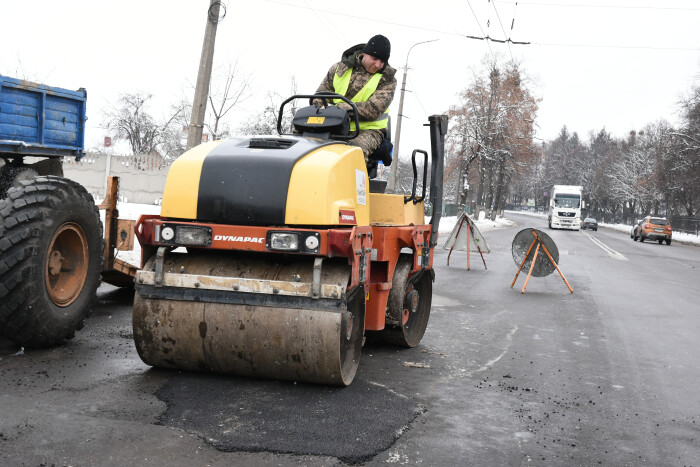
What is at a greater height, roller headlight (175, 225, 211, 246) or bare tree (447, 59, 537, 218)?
bare tree (447, 59, 537, 218)

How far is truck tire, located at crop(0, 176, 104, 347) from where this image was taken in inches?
194

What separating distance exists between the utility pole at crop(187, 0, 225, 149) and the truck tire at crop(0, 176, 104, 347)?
7.09m

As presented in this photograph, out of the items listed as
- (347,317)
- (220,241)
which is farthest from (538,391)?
(220,241)

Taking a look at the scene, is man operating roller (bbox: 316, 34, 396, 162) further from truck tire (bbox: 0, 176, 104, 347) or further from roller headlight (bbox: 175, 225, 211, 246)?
truck tire (bbox: 0, 176, 104, 347)

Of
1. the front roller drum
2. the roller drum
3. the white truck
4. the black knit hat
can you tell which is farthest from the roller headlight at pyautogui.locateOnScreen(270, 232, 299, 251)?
the white truck

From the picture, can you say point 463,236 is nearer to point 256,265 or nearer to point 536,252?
point 536,252

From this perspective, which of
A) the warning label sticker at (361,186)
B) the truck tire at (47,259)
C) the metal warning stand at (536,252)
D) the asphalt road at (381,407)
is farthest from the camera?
the metal warning stand at (536,252)

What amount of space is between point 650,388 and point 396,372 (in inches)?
87.1

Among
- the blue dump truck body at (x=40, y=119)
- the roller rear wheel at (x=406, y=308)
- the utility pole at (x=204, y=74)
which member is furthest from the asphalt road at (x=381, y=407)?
the utility pole at (x=204, y=74)

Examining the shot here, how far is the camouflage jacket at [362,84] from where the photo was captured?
234 inches

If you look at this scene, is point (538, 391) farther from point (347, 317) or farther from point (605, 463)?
point (347, 317)

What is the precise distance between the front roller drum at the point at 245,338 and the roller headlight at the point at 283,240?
410mm

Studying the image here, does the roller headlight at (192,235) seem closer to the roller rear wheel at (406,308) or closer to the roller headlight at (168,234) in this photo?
the roller headlight at (168,234)

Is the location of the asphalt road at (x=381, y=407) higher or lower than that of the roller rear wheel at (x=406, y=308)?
lower
